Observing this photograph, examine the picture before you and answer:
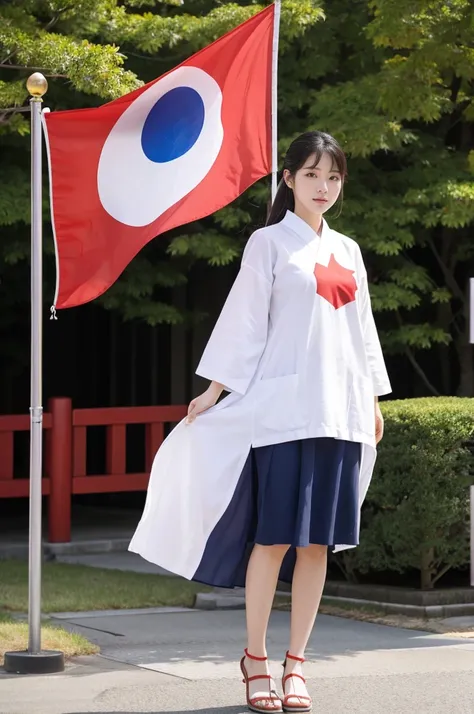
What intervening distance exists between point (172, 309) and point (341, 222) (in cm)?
187

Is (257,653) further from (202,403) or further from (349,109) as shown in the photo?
(349,109)

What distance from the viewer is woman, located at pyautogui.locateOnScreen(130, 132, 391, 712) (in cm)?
491

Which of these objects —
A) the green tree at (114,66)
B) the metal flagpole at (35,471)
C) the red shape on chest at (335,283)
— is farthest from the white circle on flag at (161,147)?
the green tree at (114,66)

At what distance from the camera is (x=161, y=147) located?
234 inches

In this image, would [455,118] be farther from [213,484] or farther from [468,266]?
[213,484]

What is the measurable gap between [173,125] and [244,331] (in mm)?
1457

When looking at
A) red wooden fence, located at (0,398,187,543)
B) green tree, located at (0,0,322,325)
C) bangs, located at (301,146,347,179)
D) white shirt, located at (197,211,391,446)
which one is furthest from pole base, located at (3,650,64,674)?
red wooden fence, located at (0,398,187,543)

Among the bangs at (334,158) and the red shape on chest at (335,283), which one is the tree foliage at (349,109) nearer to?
the bangs at (334,158)

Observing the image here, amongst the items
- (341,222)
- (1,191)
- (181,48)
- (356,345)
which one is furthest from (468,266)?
(356,345)

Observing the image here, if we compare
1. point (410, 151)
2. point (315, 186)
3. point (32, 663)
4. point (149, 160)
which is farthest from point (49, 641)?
point (410, 151)

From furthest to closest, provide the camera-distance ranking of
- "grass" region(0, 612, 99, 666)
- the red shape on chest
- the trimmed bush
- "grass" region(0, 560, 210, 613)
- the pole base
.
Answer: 1. "grass" region(0, 560, 210, 613)
2. the trimmed bush
3. "grass" region(0, 612, 99, 666)
4. the pole base
5. the red shape on chest

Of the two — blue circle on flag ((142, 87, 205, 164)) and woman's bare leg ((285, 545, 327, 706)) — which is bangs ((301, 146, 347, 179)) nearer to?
blue circle on flag ((142, 87, 205, 164))

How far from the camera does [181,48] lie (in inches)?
460

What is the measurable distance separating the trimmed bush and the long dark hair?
261 cm
